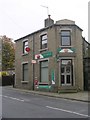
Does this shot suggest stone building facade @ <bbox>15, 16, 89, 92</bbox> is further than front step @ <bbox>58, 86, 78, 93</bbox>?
Yes

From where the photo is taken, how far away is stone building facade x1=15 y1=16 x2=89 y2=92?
28031mm

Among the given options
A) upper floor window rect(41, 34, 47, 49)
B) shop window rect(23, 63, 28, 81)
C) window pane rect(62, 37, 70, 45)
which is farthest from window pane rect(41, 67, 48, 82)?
shop window rect(23, 63, 28, 81)

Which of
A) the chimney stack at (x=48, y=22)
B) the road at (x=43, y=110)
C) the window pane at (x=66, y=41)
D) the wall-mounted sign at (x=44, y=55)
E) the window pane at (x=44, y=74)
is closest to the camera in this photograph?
the road at (x=43, y=110)

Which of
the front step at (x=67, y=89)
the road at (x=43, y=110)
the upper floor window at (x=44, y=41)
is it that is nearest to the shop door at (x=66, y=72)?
the front step at (x=67, y=89)

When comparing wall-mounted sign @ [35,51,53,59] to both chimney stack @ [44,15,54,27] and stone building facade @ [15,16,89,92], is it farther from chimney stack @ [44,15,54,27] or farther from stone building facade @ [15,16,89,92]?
chimney stack @ [44,15,54,27]

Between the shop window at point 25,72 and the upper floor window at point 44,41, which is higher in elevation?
the upper floor window at point 44,41

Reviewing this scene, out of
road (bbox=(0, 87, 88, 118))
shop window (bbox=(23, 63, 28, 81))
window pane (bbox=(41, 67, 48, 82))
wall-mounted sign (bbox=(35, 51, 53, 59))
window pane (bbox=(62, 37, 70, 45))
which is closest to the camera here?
road (bbox=(0, 87, 88, 118))

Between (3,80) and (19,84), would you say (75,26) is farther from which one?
(3,80)

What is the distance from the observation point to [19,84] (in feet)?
116

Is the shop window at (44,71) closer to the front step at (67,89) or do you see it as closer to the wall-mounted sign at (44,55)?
the wall-mounted sign at (44,55)

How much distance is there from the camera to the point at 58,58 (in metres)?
28.0

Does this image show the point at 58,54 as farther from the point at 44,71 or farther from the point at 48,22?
the point at 48,22

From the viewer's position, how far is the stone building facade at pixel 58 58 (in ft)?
92.0

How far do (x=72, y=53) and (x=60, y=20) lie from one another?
11.5 ft
